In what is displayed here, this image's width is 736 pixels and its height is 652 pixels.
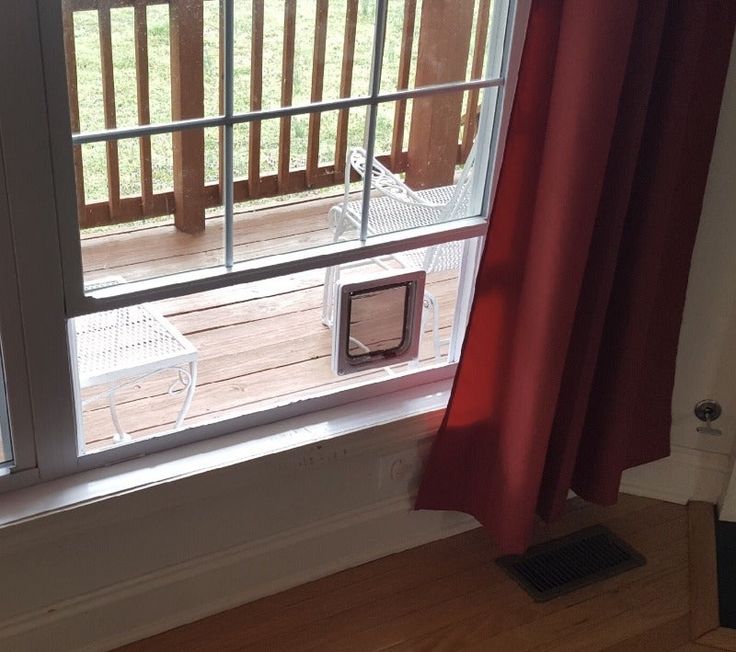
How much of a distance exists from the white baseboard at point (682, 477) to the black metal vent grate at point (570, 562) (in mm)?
180

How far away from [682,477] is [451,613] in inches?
29.2

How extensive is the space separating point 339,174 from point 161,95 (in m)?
0.41

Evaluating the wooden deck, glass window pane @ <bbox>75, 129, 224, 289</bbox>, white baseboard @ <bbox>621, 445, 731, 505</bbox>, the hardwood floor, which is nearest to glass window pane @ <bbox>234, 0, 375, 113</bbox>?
glass window pane @ <bbox>75, 129, 224, 289</bbox>

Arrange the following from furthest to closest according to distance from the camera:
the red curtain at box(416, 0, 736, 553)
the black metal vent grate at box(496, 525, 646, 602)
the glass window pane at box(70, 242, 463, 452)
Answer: the black metal vent grate at box(496, 525, 646, 602), the glass window pane at box(70, 242, 463, 452), the red curtain at box(416, 0, 736, 553)

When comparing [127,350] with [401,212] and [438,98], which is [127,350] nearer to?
A: [401,212]

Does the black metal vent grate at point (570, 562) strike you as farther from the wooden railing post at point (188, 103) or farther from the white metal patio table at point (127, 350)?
the wooden railing post at point (188, 103)

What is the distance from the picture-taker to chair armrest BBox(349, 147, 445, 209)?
1956mm

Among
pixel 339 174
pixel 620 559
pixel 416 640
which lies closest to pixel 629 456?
pixel 620 559

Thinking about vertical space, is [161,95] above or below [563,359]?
above

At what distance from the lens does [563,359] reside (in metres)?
2.04

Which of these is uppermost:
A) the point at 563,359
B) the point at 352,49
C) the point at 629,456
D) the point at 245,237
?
the point at 352,49

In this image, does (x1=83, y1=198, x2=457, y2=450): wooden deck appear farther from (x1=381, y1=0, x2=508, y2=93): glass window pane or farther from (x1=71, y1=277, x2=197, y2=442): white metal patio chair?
(x1=381, y1=0, x2=508, y2=93): glass window pane

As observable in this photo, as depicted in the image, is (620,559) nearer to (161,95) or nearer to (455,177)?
(455,177)

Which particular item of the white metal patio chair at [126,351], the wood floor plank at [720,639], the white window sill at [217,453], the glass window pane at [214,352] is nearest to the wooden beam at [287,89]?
the glass window pane at [214,352]
